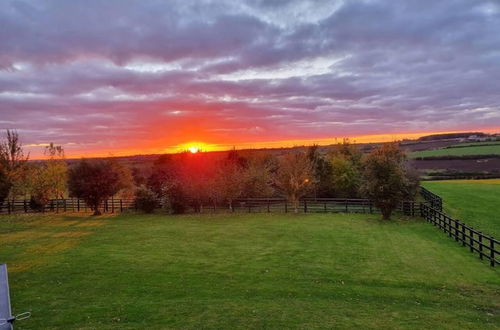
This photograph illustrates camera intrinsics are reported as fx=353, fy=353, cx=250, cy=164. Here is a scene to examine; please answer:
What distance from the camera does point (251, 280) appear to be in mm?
11805

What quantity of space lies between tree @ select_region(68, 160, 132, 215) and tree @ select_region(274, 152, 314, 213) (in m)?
16.1

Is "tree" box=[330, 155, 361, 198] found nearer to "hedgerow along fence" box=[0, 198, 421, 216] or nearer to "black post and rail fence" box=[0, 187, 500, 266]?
"hedgerow along fence" box=[0, 198, 421, 216]

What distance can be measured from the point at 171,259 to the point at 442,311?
9.92m

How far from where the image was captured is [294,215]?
28562 mm

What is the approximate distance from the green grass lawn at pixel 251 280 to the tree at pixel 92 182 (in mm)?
9908

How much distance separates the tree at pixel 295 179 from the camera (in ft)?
110

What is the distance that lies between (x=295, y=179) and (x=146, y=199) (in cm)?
1397

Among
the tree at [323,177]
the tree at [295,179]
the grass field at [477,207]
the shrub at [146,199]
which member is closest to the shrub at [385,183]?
the grass field at [477,207]

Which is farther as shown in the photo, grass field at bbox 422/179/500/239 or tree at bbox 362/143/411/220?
tree at bbox 362/143/411/220

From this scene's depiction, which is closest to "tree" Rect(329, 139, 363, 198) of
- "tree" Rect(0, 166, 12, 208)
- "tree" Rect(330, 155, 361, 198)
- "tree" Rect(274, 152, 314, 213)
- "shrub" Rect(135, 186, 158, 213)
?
"tree" Rect(330, 155, 361, 198)

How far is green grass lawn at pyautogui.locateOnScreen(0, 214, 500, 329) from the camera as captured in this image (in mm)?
8875

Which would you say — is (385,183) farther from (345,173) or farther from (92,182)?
(92,182)

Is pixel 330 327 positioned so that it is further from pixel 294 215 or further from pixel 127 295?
pixel 294 215

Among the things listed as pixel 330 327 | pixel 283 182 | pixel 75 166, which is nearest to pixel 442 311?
A: pixel 330 327
